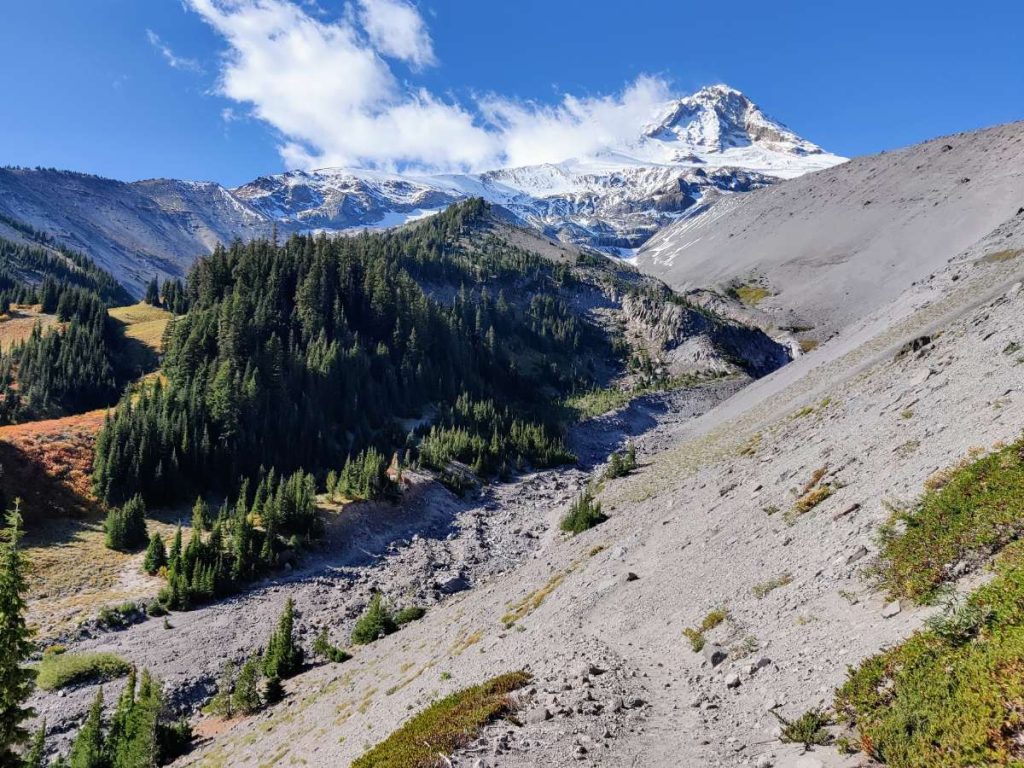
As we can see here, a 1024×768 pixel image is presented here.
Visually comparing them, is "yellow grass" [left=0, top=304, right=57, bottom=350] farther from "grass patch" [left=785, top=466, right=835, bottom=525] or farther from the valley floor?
"grass patch" [left=785, top=466, right=835, bottom=525]

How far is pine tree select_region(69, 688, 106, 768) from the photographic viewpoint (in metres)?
27.9

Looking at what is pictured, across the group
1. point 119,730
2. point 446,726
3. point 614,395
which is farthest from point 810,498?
point 614,395

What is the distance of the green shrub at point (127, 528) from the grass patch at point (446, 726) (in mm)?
48985

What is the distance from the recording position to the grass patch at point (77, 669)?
116 feet

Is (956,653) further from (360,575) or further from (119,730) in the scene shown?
(360,575)

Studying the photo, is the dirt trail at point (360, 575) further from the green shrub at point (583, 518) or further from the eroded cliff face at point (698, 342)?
the eroded cliff face at point (698, 342)

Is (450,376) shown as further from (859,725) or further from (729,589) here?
(859,725)

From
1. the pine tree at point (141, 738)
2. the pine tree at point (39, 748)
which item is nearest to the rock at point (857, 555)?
the pine tree at point (141, 738)

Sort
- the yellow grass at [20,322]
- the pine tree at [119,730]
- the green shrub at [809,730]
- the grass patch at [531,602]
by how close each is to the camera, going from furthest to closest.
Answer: the yellow grass at [20,322], the grass patch at [531,602], the pine tree at [119,730], the green shrub at [809,730]

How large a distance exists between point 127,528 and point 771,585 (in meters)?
57.6

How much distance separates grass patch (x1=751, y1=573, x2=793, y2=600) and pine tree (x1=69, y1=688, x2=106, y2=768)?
32.4 meters

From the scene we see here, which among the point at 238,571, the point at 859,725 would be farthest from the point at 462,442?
the point at 859,725

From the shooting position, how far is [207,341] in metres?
89.7

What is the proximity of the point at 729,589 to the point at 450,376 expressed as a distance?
96.9m
